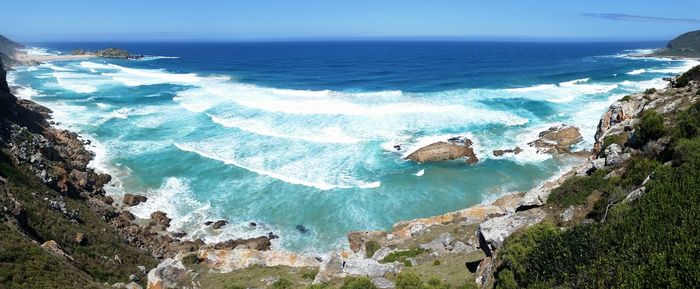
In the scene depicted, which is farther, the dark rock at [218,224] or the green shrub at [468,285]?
the dark rock at [218,224]

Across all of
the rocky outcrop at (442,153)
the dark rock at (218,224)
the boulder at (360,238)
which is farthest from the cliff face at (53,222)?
the rocky outcrop at (442,153)

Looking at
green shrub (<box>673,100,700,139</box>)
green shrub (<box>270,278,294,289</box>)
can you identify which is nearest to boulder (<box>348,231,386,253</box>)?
green shrub (<box>270,278,294,289</box>)

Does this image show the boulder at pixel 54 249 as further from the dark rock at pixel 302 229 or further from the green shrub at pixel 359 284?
the green shrub at pixel 359 284

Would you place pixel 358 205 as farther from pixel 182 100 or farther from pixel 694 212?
pixel 182 100

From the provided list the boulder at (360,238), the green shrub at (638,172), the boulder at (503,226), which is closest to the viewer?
the boulder at (503,226)

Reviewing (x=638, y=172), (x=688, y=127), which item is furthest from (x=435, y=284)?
(x=688, y=127)
